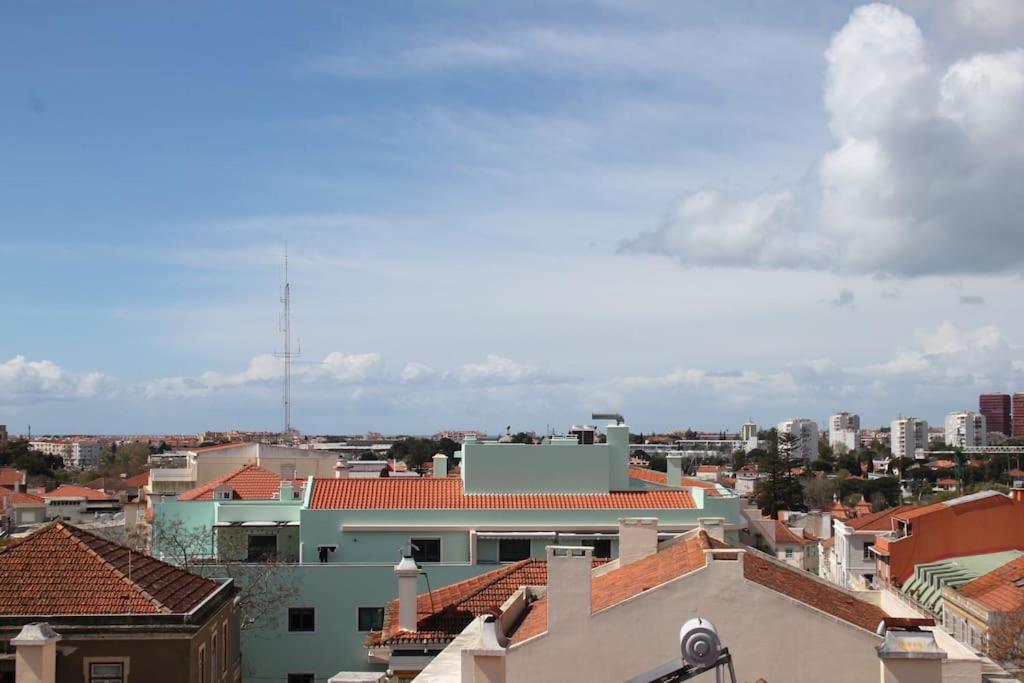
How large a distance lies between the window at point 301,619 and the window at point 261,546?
531 cm

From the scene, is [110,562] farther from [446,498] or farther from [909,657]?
[446,498]

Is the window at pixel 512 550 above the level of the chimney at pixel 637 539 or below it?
below

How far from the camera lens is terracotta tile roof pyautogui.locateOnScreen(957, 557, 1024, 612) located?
3769 cm

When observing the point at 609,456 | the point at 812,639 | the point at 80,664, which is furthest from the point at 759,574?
the point at 609,456

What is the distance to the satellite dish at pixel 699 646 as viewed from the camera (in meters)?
11.1

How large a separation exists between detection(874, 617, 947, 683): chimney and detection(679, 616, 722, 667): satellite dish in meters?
3.80

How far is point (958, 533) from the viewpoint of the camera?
2060 inches

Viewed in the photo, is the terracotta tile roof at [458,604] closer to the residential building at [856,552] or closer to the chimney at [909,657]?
the chimney at [909,657]

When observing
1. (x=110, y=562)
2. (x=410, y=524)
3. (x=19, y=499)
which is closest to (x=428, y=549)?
(x=410, y=524)

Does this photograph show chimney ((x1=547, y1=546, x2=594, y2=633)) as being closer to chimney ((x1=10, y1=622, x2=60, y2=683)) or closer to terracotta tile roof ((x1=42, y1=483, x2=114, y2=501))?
chimney ((x1=10, y1=622, x2=60, y2=683))

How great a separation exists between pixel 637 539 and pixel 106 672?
1029cm

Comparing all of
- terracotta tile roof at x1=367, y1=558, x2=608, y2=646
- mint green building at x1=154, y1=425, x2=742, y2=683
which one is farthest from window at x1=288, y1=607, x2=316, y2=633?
terracotta tile roof at x1=367, y1=558, x2=608, y2=646

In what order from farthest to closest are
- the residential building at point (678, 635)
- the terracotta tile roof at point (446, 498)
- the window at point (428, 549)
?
the terracotta tile roof at point (446, 498)
the window at point (428, 549)
the residential building at point (678, 635)

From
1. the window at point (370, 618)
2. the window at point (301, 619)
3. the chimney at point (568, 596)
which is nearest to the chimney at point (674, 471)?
the window at point (370, 618)
